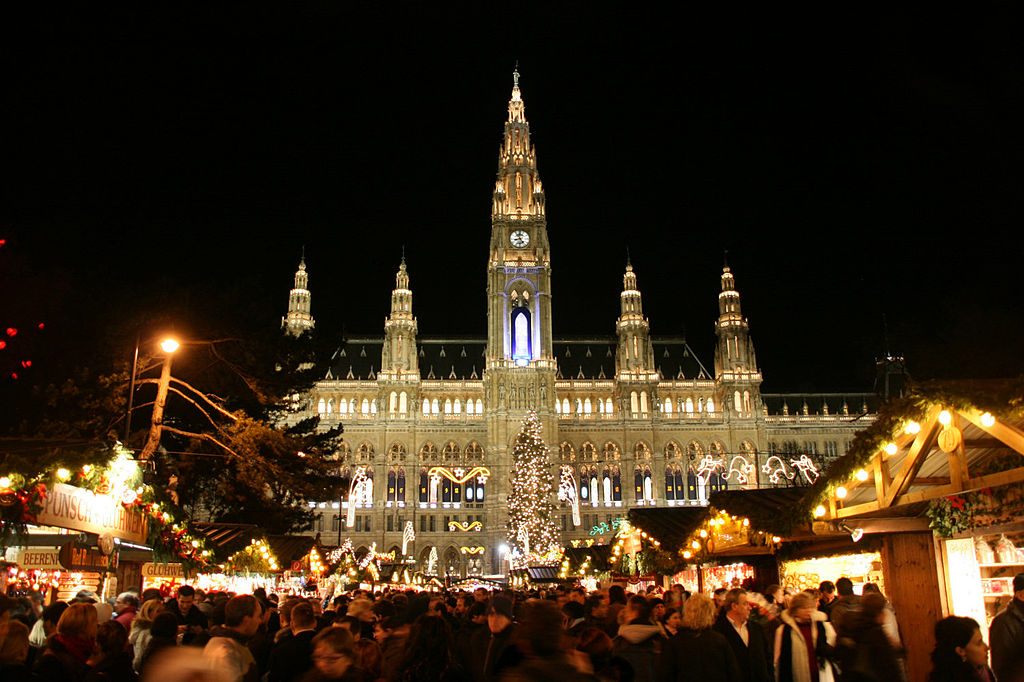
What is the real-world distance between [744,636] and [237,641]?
450 cm

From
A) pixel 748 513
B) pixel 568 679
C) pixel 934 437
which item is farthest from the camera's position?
pixel 748 513

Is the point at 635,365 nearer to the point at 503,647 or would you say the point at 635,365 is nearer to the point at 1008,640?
the point at 1008,640

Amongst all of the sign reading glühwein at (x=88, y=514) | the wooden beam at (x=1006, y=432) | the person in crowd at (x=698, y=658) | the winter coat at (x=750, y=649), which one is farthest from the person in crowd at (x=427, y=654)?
the sign reading glühwein at (x=88, y=514)

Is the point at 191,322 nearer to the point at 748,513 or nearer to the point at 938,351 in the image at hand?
the point at 748,513

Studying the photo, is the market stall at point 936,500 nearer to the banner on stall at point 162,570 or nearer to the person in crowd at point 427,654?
the person in crowd at point 427,654

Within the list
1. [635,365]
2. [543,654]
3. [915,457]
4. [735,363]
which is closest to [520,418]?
[635,365]

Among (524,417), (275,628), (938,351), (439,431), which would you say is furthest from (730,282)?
(275,628)

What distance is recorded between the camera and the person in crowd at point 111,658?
5.37 m

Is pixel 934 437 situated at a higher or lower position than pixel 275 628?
higher

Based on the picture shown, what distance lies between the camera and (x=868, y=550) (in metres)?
11.4

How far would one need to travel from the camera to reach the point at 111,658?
561 cm

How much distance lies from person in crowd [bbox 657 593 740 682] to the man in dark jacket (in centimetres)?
88

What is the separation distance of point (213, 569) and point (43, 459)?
9.52 m

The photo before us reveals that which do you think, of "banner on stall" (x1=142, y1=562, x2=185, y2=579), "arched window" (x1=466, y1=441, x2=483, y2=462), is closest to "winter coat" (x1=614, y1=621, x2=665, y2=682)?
"banner on stall" (x1=142, y1=562, x2=185, y2=579)
